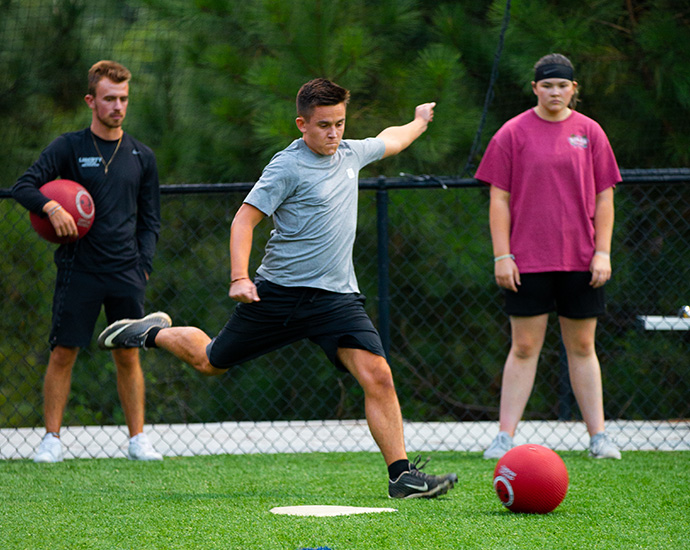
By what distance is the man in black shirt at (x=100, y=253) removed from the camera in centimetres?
474

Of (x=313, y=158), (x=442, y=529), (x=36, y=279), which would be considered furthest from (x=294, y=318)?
(x=36, y=279)

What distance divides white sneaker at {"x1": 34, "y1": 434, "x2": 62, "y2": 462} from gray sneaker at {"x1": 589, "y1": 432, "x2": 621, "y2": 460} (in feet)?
9.07

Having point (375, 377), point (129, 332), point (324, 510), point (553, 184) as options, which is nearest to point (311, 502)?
point (324, 510)

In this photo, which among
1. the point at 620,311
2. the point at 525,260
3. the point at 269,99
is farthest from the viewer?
the point at 620,311

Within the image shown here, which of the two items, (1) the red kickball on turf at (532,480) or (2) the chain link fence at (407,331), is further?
(2) the chain link fence at (407,331)

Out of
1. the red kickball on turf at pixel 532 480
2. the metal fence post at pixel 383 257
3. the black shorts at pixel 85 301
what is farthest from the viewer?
the metal fence post at pixel 383 257

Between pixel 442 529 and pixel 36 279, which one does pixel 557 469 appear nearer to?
pixel 442 529

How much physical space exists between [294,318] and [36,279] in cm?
431

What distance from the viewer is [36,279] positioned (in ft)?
24.2

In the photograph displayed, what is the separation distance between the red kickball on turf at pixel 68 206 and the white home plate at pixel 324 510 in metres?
1.93

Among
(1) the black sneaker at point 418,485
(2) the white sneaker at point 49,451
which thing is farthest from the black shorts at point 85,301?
(1) the black sneaker at point 418,485

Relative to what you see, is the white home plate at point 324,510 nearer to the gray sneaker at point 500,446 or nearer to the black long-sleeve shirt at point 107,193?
the gray sneaker at point 500,446

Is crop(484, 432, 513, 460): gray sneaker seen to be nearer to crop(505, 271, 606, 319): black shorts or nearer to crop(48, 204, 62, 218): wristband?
crop(505, 271, 606, 319): black shorts

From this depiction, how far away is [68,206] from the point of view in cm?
458
